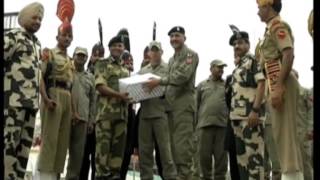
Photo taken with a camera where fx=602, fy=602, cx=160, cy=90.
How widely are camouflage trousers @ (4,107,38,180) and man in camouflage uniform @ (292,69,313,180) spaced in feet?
8.33

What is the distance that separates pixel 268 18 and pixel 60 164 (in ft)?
8.06

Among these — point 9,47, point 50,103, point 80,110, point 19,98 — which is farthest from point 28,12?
point 80,110

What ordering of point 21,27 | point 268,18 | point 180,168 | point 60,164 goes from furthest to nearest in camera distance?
point 180,168 < point 60,164 < point 21,27 < point 268,18

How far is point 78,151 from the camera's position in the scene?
6.05 meters

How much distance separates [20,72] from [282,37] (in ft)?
6.67

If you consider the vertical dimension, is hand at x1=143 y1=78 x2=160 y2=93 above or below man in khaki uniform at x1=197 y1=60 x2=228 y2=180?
above

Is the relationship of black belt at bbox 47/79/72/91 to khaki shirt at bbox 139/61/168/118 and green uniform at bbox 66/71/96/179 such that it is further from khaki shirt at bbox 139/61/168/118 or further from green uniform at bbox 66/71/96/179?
khaki shirt at bbox 139/61/168/118

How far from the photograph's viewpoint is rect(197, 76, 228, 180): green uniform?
6660mm

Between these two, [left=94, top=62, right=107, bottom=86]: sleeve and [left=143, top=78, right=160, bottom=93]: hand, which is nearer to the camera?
[left=143, top=78, right=160, bottom=93]: hand

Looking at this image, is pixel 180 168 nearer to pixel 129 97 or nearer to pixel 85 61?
pixel 129 97

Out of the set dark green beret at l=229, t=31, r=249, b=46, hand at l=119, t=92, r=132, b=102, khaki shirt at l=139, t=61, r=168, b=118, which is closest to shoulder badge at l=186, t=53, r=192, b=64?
khaki shirt at l=139, t=61, r=168, b=118

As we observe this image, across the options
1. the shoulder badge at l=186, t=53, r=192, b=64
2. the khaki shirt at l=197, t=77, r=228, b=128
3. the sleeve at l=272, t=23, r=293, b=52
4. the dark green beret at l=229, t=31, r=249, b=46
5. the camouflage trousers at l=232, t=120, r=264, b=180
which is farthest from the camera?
the khaki shirt at l=197, t=77, r=228, b=128

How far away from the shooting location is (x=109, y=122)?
239 inches
